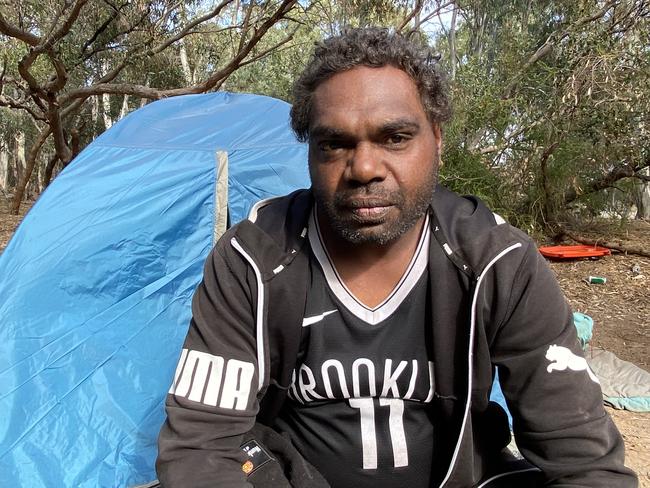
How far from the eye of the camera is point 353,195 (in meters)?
1.29

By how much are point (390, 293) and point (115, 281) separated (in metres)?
1.55

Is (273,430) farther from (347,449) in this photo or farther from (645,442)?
(645,442)

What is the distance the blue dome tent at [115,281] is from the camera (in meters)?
2.12

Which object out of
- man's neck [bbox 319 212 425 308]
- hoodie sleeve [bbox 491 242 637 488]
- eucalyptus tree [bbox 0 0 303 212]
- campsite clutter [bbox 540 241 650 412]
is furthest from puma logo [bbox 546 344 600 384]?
eucalyptus tree [bbox 0 0 303 212]

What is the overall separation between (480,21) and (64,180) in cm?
1535

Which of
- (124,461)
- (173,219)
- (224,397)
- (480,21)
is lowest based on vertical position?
(124,461)

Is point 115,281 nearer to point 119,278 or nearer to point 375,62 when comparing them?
point 119,278

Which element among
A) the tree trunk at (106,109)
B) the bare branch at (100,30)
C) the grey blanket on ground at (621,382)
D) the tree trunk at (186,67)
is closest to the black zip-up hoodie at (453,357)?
the grey blanket on ground at (621,382)

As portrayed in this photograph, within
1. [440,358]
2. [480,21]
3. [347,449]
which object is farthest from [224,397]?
[480,21]

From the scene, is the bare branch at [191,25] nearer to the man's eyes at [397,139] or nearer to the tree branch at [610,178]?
the tree branch at [610,178]

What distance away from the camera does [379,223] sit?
1322 millimetres

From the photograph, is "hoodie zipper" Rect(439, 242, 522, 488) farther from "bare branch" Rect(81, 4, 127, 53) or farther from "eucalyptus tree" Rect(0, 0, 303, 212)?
"bare branch" Rect(81, 4, 127, 53)

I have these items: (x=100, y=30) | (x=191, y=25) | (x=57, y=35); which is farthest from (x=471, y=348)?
(x=100, y=30)

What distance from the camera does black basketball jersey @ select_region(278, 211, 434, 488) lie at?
1.33 m
